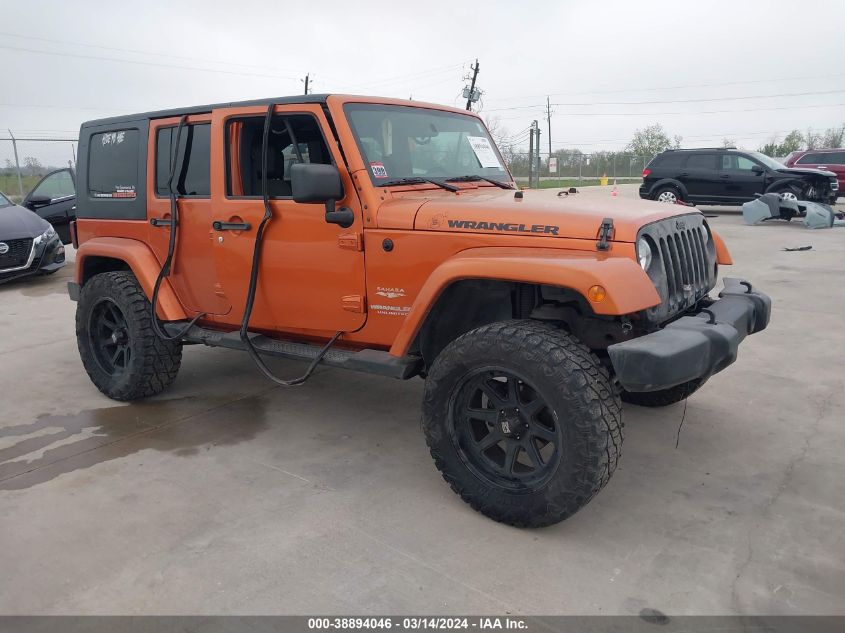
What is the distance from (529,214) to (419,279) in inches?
24.8

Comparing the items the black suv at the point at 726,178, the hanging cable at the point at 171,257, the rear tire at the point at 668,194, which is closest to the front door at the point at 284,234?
the hanging cable at the point at 171,257

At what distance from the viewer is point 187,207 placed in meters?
4.20

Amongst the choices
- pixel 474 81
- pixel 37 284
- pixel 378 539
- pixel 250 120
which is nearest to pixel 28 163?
pixel 37 284

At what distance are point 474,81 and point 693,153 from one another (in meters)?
16.5

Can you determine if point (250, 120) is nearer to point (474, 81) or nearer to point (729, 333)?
point (729, 333)

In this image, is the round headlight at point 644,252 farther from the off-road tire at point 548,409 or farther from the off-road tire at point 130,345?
the off-road tire at point 130,345

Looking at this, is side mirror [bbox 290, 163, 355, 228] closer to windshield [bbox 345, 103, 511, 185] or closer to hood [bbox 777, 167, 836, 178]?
windshield [bbox 345, 103, 511, 185]

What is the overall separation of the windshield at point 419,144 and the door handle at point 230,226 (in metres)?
0.85

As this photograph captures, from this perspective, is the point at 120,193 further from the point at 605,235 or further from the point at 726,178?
the point at 726,178

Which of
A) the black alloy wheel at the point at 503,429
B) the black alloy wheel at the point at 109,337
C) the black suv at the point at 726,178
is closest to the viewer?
the black alloy wheel at the point at 503,429

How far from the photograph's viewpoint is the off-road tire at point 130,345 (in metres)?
4.44

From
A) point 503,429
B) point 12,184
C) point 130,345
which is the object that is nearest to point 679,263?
point 503,429

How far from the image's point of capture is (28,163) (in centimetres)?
1672

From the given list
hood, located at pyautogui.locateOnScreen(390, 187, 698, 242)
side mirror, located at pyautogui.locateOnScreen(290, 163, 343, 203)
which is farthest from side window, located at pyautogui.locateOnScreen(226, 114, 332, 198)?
hood, located at pyautogui.locateOnScreen(390, 187, 698, 242)
